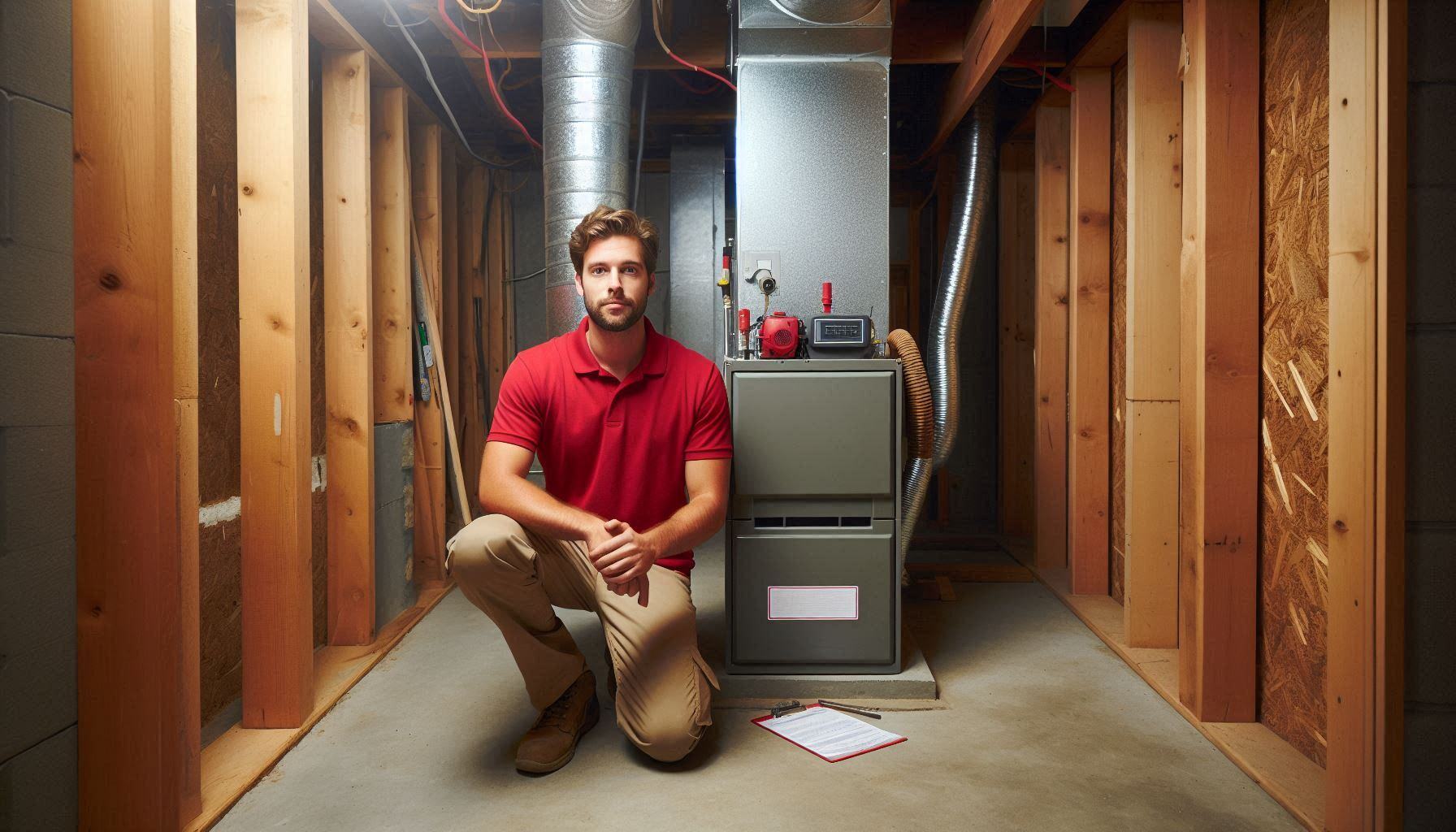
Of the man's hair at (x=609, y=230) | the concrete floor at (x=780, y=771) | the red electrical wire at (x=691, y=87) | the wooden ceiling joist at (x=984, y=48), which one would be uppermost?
the red electrical wire at (x=691, y=87)

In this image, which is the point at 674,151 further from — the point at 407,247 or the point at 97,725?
the point at 97,725

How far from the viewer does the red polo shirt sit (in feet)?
6.23

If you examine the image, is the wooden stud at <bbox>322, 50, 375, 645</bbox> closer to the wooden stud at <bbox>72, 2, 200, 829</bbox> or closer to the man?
the man

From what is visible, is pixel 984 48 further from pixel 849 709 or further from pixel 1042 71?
pixel 849 709

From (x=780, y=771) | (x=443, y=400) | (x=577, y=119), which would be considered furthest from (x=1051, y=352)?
(x=443, y=400)

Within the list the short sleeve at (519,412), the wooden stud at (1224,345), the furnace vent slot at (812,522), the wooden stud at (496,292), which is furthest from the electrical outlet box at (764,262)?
the wooden stud at (496,292)

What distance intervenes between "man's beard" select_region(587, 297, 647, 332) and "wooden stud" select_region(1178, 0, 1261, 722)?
1.24m

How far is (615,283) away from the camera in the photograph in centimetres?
186

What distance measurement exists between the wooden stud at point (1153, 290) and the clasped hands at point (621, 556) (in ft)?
4.96

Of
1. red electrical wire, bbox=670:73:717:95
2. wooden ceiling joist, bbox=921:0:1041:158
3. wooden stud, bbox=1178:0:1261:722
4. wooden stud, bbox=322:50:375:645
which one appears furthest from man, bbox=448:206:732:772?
red electrical wire, bbox=670:73:717:95

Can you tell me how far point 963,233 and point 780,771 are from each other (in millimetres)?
A: 2213

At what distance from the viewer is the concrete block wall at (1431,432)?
1.26 metres

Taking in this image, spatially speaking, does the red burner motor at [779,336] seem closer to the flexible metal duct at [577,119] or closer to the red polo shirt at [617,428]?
the red polo shirt at [617,428]

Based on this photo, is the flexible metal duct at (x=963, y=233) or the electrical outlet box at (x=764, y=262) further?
the flexible metal duct at (x=963, y=233)
